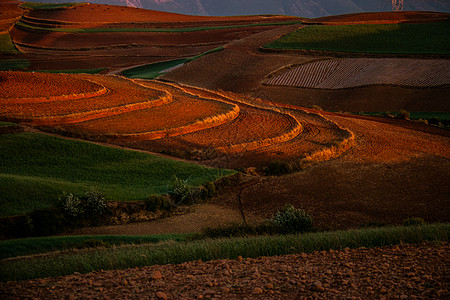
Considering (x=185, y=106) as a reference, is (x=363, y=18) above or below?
above

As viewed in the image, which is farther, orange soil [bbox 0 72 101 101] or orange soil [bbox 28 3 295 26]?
orange soil [bbox 28 3 295 26]

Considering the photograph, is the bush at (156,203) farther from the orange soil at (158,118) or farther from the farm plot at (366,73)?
the farm plot at (366,73)

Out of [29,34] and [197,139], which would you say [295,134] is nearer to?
[197,139]

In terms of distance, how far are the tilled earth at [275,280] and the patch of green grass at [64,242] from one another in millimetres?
3715

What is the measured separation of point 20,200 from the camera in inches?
558

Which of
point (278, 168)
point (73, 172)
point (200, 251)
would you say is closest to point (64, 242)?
point (200, 251)

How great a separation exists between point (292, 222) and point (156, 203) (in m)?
4.73

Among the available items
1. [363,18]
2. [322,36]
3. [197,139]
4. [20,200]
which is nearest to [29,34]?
[322,36]

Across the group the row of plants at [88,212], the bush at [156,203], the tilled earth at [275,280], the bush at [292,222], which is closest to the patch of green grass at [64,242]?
the row of plants at [88,212]

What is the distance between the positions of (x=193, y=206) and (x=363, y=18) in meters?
64.8

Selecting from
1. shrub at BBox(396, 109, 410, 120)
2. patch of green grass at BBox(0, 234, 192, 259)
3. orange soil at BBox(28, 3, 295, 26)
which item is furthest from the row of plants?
orange soil at BBox(28, 3, 295, 26)

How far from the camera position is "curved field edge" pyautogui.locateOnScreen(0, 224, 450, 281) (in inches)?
373

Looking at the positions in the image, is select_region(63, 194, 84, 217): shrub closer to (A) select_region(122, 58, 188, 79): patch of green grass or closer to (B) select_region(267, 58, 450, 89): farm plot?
(B) select_region(267, 58, 450, 89): farm plot

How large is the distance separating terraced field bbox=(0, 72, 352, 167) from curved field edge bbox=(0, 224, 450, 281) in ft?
30.5
